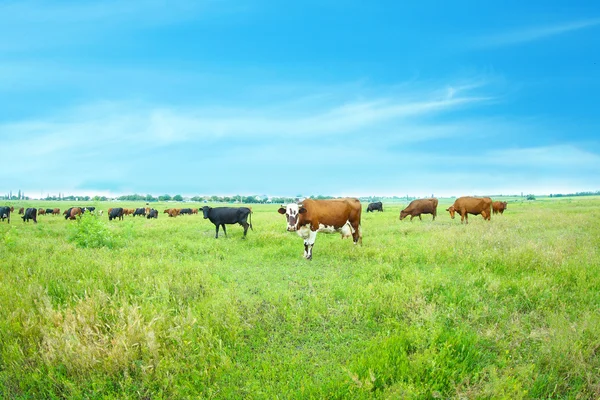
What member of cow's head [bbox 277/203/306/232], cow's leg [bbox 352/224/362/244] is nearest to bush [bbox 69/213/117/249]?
cow's head [bbox 277/203/306/232]

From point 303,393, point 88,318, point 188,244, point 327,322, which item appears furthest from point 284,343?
point 188,244

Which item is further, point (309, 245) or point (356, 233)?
point (356, 233)

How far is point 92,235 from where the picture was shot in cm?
1334

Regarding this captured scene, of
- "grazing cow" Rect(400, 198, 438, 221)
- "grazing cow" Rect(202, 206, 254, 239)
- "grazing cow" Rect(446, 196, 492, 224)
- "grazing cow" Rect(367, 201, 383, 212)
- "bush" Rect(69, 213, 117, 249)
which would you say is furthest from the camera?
Result: "grazing cow" Rect(367, 201, 383, 212)

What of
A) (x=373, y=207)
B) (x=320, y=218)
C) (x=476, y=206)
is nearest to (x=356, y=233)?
(x=320, y=218)

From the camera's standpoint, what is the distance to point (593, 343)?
482 cm

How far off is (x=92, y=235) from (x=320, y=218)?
922cm

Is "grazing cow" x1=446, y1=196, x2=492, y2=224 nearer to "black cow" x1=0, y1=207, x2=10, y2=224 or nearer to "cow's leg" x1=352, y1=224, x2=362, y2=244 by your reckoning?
"cow's leg" x1=352, y1=224, x2=362, y2=244

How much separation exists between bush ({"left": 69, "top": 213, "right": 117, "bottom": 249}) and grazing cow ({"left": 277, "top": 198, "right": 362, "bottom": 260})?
7.28 m

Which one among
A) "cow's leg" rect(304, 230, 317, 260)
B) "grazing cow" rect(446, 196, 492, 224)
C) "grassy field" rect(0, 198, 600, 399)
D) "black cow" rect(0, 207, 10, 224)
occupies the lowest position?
"grassy field" rect(0, 198, 600, 399)

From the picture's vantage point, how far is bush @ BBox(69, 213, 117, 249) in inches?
525

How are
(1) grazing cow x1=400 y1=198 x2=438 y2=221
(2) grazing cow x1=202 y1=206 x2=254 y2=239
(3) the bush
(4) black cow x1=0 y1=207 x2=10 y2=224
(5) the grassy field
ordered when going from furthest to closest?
(4) black cow x1=0 y1=207 x2=10 y2=224
(1) grazing cow x1=400 y1=198 x2=438 y2=221
(2) grazing cow x1=202 y1=206 x2=254 y2=239
(3) the bush
(5) the grassy field

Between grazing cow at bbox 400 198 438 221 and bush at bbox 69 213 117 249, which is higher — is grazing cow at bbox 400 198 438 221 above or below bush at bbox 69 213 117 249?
above

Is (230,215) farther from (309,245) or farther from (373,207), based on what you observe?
(373,207)
